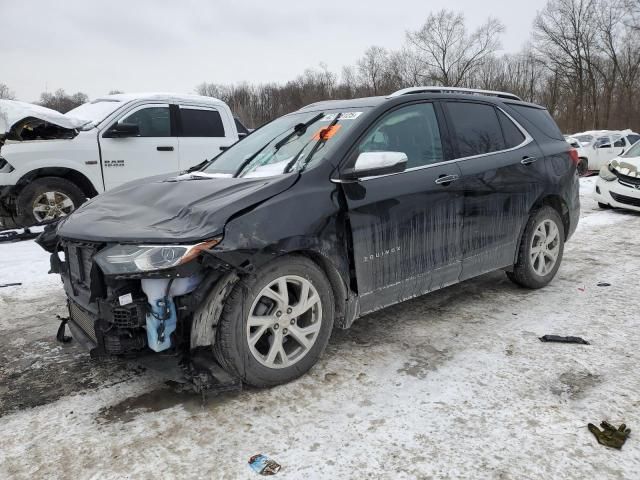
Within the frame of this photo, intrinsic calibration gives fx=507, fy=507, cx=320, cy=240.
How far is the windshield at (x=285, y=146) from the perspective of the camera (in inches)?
130

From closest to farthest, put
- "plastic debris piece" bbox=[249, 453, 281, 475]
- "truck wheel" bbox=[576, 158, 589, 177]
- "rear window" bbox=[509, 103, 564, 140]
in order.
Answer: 1. "plastic debris piece" bbox=[249, 453, 281, 475]
2. "rear window" bbox=[509, 103, 564, 140]
3. "truck wheel" bbox=[576, 158, 589, 177]

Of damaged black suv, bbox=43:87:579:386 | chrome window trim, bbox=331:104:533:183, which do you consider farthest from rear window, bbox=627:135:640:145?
damaged black suv, bbox=43:87:579:386

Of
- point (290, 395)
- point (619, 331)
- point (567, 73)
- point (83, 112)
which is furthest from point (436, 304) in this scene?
point (567, 73)

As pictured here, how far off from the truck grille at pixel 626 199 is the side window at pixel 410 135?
22.9 ft

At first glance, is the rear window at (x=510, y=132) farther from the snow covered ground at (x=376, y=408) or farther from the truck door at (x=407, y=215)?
the snow covered ground at (x=376, y=408)

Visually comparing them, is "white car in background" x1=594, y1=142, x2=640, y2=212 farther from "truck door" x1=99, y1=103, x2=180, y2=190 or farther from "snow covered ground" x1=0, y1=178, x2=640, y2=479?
"truck door" x1=99, y1=103, x2=180, y2=190

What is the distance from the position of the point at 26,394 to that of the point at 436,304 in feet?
10.2

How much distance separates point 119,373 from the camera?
3.20 meters

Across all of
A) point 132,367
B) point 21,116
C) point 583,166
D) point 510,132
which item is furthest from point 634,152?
point 21,116

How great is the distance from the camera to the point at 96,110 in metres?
8.03

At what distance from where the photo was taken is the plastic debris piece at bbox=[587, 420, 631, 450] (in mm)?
2363

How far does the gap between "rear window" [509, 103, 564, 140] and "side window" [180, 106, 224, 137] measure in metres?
5.19

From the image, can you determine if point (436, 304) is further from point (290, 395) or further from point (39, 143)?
point (39, 143)

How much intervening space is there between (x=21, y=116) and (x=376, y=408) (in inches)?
260
